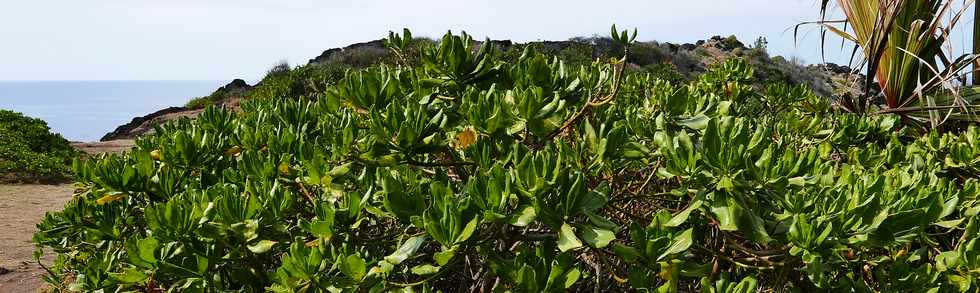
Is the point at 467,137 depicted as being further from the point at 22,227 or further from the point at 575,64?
the point at 575,64

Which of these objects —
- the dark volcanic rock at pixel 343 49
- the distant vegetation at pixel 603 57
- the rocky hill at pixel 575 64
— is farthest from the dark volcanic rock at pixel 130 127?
the dark volcanic rock at pixel 343 49

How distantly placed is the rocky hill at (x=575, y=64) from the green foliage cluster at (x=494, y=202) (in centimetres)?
1511

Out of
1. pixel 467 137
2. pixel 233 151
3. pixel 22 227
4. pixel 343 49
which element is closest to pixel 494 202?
pixel 467 137

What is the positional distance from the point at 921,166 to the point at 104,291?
111 inches

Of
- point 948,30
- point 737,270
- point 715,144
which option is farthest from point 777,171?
point 948,30

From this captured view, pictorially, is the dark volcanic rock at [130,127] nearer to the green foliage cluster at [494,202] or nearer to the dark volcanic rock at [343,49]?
the dark volcanic rock at [343,49]

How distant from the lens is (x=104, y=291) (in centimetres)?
212

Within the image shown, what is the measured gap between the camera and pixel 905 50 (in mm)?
4723

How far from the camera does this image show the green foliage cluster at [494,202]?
1574 millimetres

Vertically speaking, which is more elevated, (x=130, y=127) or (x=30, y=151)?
(x=30, y=151)

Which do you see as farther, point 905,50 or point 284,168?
point 905,50

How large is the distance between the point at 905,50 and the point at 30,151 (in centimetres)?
1200

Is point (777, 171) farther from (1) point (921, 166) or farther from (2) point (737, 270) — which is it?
(1) point (921, 166)

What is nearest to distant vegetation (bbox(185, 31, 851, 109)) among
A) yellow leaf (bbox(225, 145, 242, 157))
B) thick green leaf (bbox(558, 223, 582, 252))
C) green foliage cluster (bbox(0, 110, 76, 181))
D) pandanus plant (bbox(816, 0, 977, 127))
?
green foliage cluster (bbox(0, 110, 76, 181))
